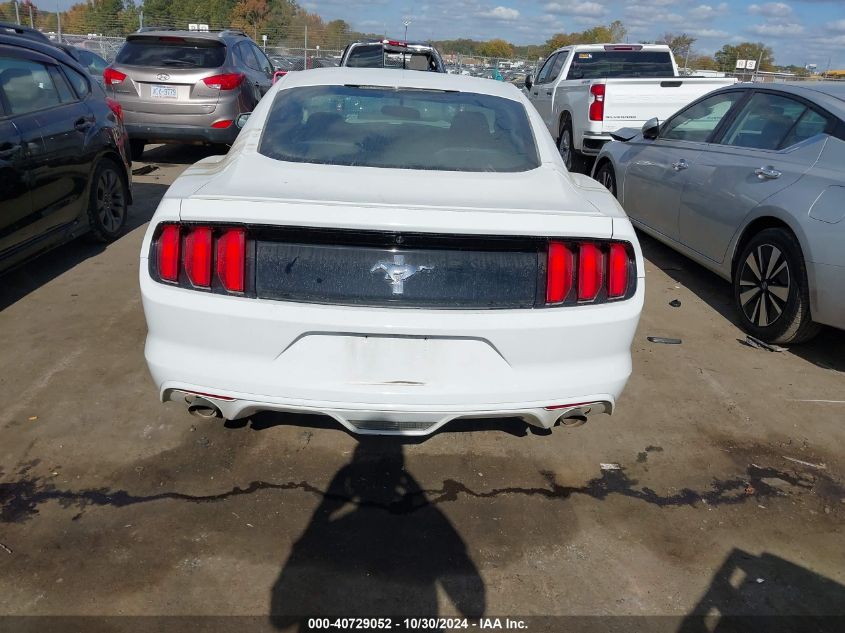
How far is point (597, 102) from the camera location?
356 inches

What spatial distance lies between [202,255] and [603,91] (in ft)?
25.0

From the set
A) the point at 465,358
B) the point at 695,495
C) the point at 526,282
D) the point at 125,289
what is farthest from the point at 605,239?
the point at 125,289

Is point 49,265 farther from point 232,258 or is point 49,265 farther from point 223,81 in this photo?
point 223,81

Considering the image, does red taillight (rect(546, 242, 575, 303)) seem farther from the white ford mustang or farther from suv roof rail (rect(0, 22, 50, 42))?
suv roof rail (rect(0, 22, 50, 42))

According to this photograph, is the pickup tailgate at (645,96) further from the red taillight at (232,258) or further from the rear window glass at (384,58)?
the red taillight at (232,258)

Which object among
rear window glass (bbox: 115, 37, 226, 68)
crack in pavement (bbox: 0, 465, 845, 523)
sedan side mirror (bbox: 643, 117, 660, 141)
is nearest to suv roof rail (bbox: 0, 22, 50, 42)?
rear window glass (bbox: 115, 37, 226, 68)

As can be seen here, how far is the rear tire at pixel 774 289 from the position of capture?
14.4 ft

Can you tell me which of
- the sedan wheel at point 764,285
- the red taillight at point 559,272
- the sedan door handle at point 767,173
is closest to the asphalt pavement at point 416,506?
the sedan wheel at point 764,285

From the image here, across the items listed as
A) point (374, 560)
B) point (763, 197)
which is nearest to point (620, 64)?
point (763, 197)

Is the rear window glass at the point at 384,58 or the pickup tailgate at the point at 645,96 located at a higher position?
the rear window glass at the point at 384,58

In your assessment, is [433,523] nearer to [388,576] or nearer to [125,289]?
[388,576]

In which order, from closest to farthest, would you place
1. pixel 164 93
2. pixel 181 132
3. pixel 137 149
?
pixel 164 93 → pixel 181 132 → pixel 137 149

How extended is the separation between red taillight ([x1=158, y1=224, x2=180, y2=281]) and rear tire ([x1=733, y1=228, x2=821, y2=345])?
363cm

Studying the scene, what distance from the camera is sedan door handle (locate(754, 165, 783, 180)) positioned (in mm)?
4689
